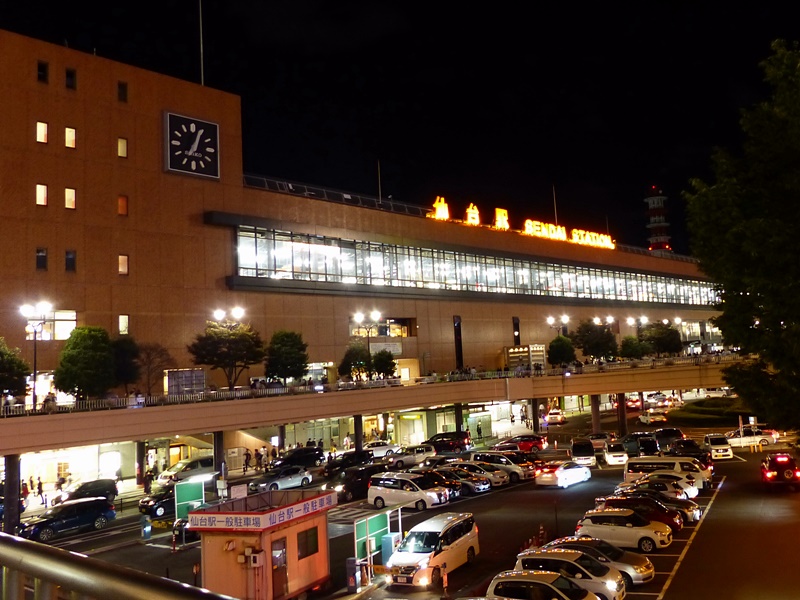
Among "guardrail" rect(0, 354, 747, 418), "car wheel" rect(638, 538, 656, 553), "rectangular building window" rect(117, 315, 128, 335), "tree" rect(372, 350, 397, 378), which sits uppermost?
"rectangular building window" rect(117, 315, 128, 335)

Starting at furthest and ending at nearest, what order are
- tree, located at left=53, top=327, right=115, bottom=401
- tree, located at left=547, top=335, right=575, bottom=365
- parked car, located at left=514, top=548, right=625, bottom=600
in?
tree, located at left=547, top=335, right=575, bottom=365 < tree, located at left=53, top=327, right=115, bottom=401 < parked car, located at left=514, top=548, right=625, bottom=600

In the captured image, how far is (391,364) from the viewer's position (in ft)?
168

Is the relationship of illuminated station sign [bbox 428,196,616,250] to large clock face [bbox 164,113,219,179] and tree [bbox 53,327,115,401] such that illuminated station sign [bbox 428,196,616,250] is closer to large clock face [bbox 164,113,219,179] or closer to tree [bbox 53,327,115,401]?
large clock face [bbox 164,113,219,179]

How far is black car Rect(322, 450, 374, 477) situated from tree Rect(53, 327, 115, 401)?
12436mm

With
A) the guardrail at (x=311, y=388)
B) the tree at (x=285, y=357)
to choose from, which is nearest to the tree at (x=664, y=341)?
the guardrail at (x=311, y=388)

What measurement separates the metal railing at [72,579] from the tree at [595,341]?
6942cm

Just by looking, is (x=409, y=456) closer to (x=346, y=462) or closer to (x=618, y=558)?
(x=346, y=462)

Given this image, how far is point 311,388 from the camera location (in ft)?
138

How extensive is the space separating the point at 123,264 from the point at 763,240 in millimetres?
36371

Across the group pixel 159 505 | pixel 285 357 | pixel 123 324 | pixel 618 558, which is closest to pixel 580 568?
pixel 618 558

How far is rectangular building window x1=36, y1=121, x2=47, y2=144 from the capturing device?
3850 cm

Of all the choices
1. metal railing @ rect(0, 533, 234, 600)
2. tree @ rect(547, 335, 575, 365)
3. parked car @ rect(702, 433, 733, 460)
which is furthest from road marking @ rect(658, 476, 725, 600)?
tree @ rect(547, 335, 575, 365)

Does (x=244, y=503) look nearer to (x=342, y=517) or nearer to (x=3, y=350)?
(x=342, y=517)

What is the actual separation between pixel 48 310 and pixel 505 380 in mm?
32112
